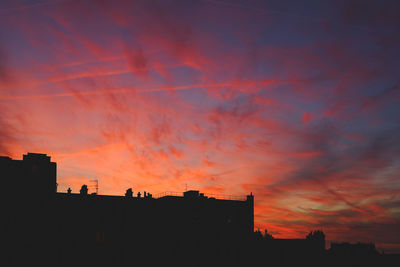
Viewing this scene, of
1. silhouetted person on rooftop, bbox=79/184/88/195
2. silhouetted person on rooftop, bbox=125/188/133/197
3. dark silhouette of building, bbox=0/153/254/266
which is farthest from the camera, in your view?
silhouetted person on rooftop, bbox=125/188/133/197

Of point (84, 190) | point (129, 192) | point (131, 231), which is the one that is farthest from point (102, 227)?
point (129, 192)

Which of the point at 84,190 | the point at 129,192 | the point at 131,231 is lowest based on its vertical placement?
the point at 131,231

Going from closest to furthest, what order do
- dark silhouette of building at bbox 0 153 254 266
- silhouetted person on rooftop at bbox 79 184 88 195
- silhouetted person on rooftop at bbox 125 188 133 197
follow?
dark silhouette of building at bbox 0 153 254 266 → silhouetted person on rooftop at bbox 79 184 88 195 → silhouetted person on rooftop at bbox 125 188 133 197

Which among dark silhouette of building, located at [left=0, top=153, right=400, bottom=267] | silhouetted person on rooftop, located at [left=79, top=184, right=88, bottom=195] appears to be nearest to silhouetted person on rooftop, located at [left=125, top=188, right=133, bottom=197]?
dark silhouette of building, located at [left=0, top=153, right=400, bottom=267]

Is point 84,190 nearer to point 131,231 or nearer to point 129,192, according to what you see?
point 129,192

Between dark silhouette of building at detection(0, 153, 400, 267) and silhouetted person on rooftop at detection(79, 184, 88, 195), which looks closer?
dark silhouette of building at detection(0, 153, 400, 267)

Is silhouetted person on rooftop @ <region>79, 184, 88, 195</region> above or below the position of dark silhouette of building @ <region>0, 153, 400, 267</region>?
above

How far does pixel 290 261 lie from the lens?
2410 inches

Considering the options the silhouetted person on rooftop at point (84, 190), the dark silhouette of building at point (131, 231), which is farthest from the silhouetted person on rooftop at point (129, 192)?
the silhouetted person on rooftop at point (84, 190)

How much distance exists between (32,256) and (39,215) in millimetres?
4941

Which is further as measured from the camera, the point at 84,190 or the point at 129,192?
the point at 129,192

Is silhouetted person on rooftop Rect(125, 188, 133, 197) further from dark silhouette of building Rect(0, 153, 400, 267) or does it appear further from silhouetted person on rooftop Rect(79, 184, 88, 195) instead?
silhouetted person on rooftop Rect(79, 184, 88, 195)

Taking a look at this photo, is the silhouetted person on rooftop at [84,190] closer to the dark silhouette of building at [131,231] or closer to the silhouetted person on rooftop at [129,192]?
the dark silhouette of building at [131,231]

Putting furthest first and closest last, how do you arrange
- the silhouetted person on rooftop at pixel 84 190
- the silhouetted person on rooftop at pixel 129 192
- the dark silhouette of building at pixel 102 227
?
the silhouetted person on rooftop at pixel 129 192 < the silhouetted person on rooftop at pixel 84 190 < the dark silhouette of building at pixel 102 227
